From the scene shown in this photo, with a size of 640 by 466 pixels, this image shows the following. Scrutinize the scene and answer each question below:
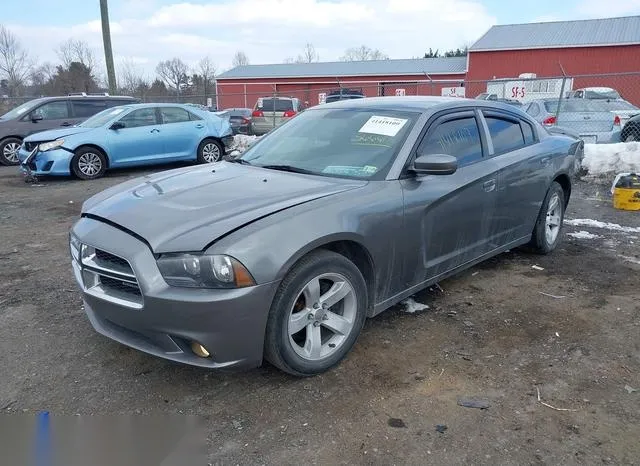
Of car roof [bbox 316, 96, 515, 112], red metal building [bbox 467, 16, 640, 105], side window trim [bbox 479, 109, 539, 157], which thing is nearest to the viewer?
car roof [bbox 316, 96, 515, 112]

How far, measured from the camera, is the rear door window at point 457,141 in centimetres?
379

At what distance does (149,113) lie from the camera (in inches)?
437

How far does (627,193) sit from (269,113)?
45.0 ft

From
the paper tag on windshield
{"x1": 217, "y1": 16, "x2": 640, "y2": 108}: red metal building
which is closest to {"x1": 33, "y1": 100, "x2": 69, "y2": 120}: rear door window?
the paper tag on windshield

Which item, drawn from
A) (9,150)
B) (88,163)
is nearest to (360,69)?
(9,150)

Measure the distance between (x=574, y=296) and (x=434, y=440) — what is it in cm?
241

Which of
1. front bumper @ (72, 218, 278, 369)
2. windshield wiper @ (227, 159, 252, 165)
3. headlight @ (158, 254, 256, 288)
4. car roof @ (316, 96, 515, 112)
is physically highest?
car roof @ (316, 96, 515, 112)

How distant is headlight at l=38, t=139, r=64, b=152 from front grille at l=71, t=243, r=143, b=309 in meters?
8.15

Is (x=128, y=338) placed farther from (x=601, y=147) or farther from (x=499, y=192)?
(x=601, y=147)

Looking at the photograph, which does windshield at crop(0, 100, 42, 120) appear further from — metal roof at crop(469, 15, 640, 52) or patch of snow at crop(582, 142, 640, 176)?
metal roof at crop(469, 15, 640, 52)

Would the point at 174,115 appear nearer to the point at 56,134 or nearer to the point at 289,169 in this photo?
the point at 56,134

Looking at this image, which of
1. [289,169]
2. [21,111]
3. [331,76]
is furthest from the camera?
[331,76]

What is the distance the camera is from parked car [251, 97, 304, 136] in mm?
18453

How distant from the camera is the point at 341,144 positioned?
3.81 meters
